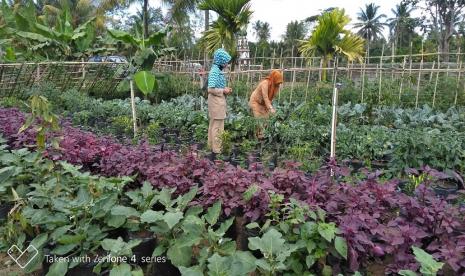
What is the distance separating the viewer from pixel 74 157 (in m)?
4.48

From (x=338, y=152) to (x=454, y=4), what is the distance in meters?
29.6

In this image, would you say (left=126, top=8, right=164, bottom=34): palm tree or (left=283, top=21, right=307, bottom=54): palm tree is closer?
(left=126, top=8, right=164, bottom=34): palm tree

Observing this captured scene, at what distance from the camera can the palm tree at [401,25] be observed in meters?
41.2

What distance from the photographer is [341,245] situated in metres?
2.51

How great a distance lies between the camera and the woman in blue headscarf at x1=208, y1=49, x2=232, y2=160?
6379 mm

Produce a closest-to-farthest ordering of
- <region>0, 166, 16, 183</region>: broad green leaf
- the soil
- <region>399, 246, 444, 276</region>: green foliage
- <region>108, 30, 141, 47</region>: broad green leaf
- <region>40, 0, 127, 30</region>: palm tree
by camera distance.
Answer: <region>399, 246, 444, 276</region>: green foliage
the soil
<region>0, 166, 16, 183</region>: broad green leaf
<region>108, 30, 141, 47</region>: broad green leaf
<region>40, 0, 127, 30</region>: palm tree

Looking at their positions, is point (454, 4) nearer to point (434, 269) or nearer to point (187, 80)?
point (187, 80)

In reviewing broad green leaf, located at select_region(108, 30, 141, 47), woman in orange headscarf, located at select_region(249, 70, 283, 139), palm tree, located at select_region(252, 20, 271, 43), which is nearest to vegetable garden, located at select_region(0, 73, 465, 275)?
woman in orange headscarf, located at select_region(249, 70, 283, 139)

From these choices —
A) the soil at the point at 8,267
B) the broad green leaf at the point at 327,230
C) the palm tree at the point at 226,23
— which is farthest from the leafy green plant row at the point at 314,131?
the palm tree at the point at 226,23

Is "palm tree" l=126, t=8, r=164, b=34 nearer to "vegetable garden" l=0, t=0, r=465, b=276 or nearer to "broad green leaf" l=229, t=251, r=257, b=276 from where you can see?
"vegetable garden" l=0, t=0, r=465, b=276

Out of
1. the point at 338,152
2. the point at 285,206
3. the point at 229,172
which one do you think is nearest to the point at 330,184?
the point at 285,206

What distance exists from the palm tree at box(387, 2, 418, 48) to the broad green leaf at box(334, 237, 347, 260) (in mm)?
41027

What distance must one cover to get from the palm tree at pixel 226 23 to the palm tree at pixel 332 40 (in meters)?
3.09

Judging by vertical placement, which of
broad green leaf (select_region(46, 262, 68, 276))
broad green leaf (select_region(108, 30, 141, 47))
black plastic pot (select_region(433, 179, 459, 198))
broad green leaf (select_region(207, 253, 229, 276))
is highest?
broad green leaf (select_region(108, 30, 141, 47))
